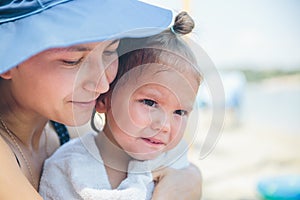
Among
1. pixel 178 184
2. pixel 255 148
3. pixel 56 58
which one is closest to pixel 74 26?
pixel 56 58

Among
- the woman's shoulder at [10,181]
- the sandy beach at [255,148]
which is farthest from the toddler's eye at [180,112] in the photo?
the sandy beach at [255,148]

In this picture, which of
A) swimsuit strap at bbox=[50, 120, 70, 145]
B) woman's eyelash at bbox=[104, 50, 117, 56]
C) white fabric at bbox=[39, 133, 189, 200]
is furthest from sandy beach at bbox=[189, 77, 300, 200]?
woman's eyelash at bbox=[104, 50, 117, 56]

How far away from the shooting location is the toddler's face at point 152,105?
81 cm

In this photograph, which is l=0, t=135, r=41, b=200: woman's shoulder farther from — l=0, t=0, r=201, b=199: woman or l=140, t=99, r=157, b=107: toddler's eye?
l=140, t=99, r=157, b=107: toddler's eye

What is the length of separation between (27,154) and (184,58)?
0.32m

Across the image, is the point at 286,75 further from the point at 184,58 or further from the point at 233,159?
the point at 184,58

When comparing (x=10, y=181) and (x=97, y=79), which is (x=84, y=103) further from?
(x=10, y=181)

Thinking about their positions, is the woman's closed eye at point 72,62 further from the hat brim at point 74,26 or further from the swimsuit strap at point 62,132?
the swimsuit strap at point 62,132

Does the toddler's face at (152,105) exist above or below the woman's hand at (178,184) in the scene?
above

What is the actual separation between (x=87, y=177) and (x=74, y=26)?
270 mm

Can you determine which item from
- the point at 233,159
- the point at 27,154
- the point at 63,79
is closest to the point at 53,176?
the point at 27,154

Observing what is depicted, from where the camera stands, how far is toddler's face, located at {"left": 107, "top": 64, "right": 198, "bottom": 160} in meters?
0.81

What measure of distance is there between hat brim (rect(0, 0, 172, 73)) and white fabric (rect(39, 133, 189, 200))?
0.79ft

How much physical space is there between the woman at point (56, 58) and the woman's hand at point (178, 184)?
0.01m
